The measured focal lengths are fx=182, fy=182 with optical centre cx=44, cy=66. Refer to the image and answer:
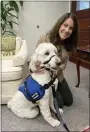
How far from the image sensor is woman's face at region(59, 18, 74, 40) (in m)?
1.75

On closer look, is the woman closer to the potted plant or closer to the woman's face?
the woman's face

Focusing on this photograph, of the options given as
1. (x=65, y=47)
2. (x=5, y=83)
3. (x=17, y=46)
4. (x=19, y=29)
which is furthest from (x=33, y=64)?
(x=19, y=29)

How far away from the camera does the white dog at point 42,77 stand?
56.0 inches

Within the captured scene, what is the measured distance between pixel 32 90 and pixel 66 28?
0.67 m

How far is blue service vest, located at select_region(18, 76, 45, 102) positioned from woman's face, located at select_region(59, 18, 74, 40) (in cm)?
54

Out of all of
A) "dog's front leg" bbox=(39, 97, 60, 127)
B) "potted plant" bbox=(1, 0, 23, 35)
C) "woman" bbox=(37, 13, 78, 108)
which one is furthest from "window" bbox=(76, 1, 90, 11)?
"dog's front leg" bbox=(39, 97, 60, 127)

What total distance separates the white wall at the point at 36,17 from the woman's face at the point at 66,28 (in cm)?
287

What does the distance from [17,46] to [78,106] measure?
133 cm

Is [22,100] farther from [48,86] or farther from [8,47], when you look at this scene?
[8,47]

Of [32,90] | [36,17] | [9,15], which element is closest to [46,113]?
[32,90]

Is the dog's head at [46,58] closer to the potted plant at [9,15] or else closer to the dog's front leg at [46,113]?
the dog's front leg at [46,113]

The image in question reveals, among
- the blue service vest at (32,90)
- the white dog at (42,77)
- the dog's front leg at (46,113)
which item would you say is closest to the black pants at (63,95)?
the white dog at (42,77)

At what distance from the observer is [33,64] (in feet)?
4.92

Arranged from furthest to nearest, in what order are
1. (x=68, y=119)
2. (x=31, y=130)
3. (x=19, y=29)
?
(x=19, y=29) → (x=68, y=119) → (x=31, y=130)
